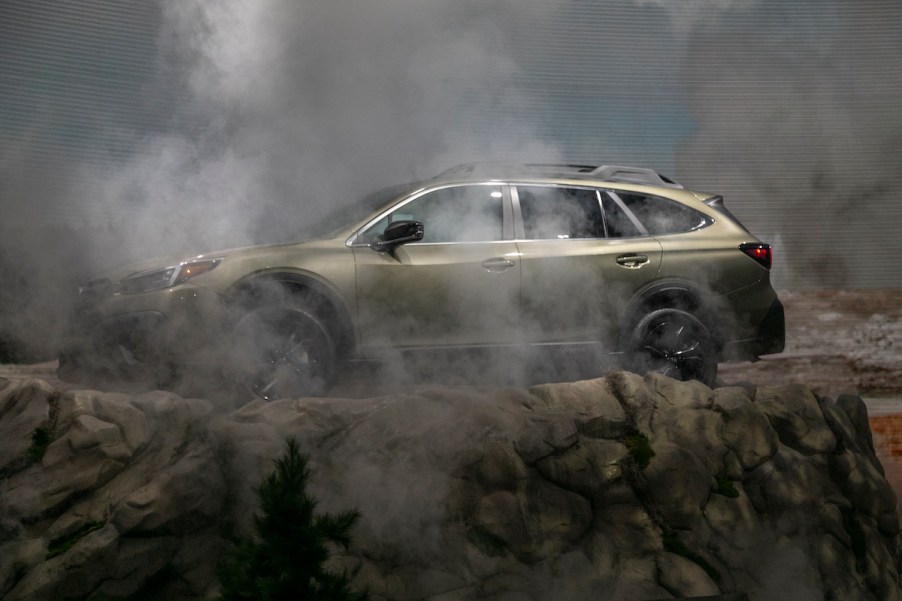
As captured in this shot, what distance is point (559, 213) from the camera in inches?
186

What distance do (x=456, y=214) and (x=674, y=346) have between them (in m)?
1.28

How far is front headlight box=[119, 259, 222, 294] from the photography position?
14.0ft

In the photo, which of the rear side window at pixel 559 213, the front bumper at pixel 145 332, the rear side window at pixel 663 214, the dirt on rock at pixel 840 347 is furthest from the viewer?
the dirt on rock at pixel 840 347

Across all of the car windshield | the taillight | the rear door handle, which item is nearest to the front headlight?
the car windshield

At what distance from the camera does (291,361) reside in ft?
14.2

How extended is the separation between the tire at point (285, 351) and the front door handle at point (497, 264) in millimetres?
840

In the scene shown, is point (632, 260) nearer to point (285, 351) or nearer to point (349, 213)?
point (349, 213)

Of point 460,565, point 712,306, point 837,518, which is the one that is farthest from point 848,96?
point 460,565

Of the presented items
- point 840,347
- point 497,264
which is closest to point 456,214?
point 497,264

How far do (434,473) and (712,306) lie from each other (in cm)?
173

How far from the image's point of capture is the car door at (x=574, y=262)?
14.9 feet

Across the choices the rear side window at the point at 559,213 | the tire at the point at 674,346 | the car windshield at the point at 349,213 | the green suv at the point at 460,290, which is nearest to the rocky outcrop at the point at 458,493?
the tire at the point at 674,346

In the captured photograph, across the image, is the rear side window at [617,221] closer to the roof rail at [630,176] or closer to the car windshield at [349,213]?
the roof rail at [630,176]

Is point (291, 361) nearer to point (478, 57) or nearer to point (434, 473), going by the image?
point (434, 473)
